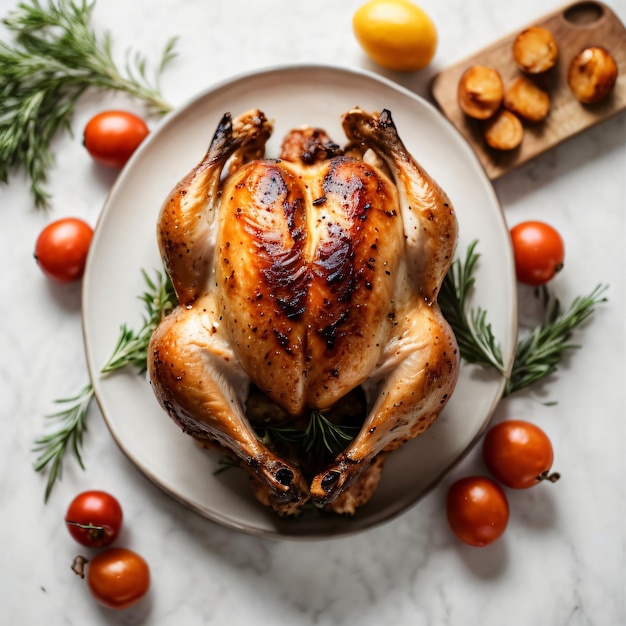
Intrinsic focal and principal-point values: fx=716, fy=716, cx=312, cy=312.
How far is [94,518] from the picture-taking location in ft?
8.00

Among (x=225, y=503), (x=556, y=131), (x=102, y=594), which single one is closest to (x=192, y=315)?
(x=225, y=503)

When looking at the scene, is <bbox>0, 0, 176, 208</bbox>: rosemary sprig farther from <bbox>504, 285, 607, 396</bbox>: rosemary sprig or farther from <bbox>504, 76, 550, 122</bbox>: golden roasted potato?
<bbox>504, 285, 607, 396</bbox>: rosemary sprig

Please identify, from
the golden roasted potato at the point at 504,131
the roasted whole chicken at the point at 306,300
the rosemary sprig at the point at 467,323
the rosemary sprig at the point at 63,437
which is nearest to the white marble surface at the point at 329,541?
the rosemary sprig at the point at 63,437

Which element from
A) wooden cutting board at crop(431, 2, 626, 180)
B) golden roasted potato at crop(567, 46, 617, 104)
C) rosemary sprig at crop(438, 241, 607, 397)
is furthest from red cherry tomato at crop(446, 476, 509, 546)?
golden roasted potato at crop(567, 46, 617, 104)

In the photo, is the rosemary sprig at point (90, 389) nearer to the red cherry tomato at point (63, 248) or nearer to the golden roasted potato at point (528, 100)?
the red cherry tomato at point (63, 248)

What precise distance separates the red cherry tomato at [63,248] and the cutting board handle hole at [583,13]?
1.88 metres

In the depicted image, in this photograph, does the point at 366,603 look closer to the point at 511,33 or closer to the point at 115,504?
the point at 115,504

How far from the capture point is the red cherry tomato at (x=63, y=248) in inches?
97.6

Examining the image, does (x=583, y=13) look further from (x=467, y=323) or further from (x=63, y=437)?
(x=63, y=437)

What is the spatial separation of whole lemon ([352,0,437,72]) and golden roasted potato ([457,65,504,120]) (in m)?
0.17

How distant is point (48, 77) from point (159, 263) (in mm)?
819

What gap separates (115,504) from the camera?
2.49m

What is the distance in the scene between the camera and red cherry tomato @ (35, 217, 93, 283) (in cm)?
248

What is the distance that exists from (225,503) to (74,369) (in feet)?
2.44
